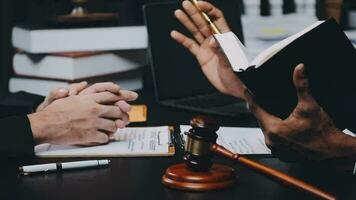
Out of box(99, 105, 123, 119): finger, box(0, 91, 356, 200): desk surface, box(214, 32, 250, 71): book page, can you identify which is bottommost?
box(0, 91, 356, 200): desk surface

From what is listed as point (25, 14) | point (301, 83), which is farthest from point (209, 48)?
point (25, 14)

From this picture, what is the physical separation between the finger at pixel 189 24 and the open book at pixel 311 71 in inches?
14.8

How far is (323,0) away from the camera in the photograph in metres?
2.10

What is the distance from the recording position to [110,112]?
1193 mm

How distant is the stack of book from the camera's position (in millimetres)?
1745

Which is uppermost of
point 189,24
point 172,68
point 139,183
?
point 189,24

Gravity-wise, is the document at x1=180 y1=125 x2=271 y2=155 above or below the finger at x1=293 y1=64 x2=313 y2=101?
below

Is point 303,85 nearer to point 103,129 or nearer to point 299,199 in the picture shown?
point 299,199

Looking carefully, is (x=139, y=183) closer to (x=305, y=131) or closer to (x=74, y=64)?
(x=305, y=131)

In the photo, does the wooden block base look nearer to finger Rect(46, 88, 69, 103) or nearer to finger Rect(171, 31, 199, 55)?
finger Rect(46, 88, 69, 103)

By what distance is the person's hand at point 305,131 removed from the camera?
942 millimetres

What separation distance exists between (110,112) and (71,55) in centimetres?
58

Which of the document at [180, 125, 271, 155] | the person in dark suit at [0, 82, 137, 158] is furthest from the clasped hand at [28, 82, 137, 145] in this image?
the document at [180, 125, 271, 155]

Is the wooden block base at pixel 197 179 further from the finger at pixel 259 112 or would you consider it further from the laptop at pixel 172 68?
the laptop at pixel 172 68
